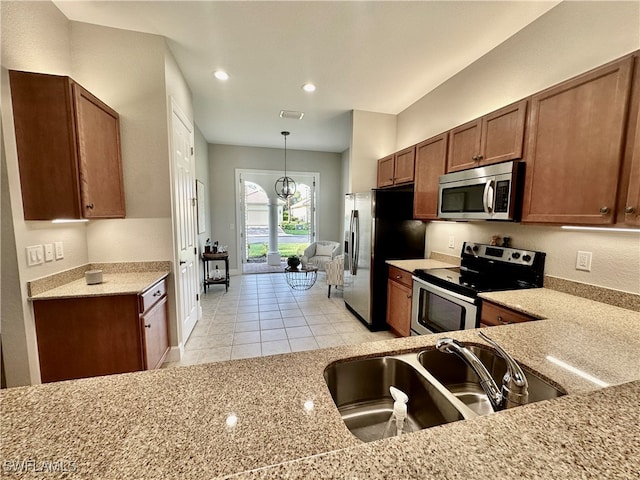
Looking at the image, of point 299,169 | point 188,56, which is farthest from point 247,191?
point 188,56

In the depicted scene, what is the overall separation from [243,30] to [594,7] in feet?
7.87

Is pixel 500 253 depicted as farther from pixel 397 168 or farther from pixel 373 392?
pixel 373 392

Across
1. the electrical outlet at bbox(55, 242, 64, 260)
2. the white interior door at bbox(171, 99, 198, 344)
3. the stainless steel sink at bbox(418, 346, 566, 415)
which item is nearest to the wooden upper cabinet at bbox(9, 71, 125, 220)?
the electrical outlet at bbox(55, 242, 64, 260)

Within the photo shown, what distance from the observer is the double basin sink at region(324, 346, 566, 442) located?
910 mm

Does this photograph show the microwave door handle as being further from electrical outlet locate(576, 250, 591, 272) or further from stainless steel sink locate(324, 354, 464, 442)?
stainless steel sink locate(324, 354, 464, 442)

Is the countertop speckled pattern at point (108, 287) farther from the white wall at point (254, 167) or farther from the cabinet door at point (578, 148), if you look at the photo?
the white wall at point (254, 167)

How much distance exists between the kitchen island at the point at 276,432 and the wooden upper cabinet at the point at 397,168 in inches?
95.7

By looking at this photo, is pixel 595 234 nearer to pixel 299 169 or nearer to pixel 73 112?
pixel 73 112

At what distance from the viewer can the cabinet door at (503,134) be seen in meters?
1.81

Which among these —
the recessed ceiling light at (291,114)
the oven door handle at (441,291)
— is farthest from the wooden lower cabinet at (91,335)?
the recessed ceiling light at (291,114)

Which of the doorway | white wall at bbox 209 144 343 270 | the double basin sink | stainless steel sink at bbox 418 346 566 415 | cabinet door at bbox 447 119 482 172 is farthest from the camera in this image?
the doorway

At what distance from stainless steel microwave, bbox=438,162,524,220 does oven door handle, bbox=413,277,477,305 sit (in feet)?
1.99

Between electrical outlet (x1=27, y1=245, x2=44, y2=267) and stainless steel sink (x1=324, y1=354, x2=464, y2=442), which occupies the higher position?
electrical outlet (x1=27, y1=245, x2=44, y2=267)

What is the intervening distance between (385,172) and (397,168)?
29 centimetres
